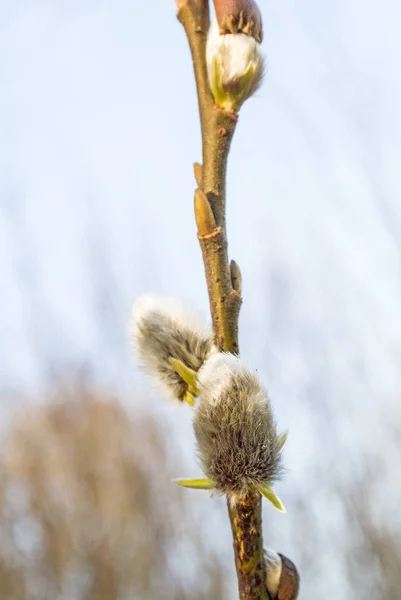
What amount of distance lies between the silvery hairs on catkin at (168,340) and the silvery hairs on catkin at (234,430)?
92 mm

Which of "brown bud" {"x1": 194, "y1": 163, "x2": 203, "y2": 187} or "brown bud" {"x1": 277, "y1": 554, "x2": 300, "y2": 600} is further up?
"brown bud" {"x1": 194, "y1": 163, "x2": 203, "y2": 187}

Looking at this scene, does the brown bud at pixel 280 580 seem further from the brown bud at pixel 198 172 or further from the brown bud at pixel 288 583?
the brown bud at pixel 198 172

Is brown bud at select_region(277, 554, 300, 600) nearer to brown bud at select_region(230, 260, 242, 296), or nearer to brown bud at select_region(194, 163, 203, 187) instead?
brown bud at select_region(230, 260, 242, 296)

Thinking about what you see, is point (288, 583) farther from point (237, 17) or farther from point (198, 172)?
point (237, 17)

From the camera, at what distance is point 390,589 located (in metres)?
1.69

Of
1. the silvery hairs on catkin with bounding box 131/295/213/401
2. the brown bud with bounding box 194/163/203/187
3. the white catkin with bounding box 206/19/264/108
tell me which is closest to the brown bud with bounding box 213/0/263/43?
the white catkin with bounding box 206/19/264/108

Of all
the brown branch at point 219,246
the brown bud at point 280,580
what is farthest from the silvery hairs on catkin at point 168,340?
the brown bud at point 280,580

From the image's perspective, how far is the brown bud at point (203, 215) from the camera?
53 centimetres

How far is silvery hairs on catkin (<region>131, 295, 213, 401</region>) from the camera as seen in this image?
57 cm

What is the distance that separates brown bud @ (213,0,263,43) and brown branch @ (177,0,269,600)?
0.11 ft

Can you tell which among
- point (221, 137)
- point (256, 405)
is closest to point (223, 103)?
point (221, 137)

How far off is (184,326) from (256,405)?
0.14 metres

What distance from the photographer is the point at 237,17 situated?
1.79 ft

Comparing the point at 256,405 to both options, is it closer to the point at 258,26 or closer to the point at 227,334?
the point at 227,334
